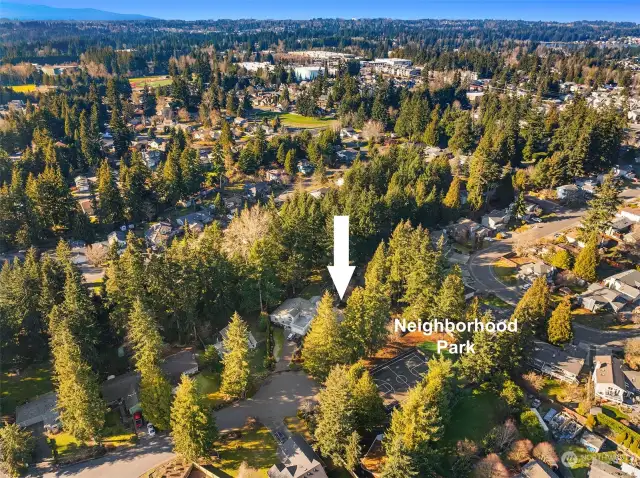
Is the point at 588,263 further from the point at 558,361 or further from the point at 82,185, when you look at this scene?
the point at 82,185

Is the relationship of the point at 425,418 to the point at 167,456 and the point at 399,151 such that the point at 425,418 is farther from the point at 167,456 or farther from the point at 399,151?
the point at 399,151

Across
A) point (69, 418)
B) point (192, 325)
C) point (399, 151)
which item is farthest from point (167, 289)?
point (399, 151)

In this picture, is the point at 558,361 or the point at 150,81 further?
the point at 150,81

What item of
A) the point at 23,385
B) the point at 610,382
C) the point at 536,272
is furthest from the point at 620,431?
the point at 23,385

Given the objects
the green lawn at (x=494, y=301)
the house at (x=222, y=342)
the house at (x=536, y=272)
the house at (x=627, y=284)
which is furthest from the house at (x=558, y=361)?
the house at (x=222, y=342)

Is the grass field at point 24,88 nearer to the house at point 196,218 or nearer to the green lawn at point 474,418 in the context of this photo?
the house at point 196,218

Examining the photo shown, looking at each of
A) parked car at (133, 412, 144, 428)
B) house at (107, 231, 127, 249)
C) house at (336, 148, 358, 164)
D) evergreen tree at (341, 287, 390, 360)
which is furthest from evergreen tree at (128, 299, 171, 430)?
house at (336, 148, 358, 164)

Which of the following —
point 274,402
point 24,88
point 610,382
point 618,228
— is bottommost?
point 274,402
